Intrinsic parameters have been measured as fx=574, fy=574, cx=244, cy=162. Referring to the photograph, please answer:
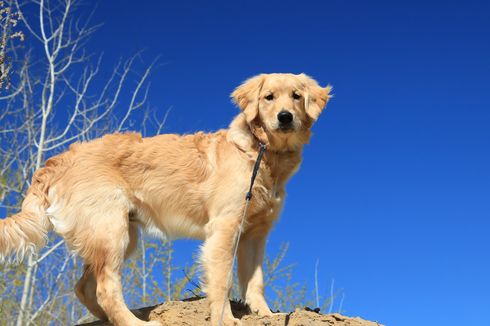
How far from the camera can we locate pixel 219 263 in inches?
211

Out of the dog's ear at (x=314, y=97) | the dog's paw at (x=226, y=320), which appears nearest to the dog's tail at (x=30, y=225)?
the dog's paw at (x=226, y=320)

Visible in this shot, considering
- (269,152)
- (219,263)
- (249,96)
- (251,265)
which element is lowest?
(219,263)

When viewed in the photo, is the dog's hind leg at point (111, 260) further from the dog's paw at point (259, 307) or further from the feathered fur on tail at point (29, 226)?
the dog's paw at point (259, 307)

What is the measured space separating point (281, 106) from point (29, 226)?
2.77 m

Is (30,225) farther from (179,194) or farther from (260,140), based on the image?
(260,140)

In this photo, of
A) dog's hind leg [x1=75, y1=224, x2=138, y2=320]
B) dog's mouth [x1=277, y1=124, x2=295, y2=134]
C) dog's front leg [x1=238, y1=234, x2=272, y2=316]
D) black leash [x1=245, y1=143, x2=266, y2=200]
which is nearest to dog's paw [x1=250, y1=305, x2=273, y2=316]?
dog's front leg [x1=238, y1=234, x2=272, y2=316]

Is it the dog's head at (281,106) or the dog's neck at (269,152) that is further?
the dog's neck at (269,152)

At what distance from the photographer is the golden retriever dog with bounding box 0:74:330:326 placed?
546 cm

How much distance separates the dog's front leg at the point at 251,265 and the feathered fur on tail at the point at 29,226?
1998mm

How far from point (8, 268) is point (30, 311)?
111 centimetres

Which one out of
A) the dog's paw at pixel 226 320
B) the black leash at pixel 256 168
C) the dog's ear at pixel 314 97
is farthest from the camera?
the dog's ear at pixel 314 97

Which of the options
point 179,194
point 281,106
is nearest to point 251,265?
point 179,194

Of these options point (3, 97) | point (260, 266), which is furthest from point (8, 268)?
point (260, 266)

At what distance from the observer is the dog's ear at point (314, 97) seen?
19.2 ft
